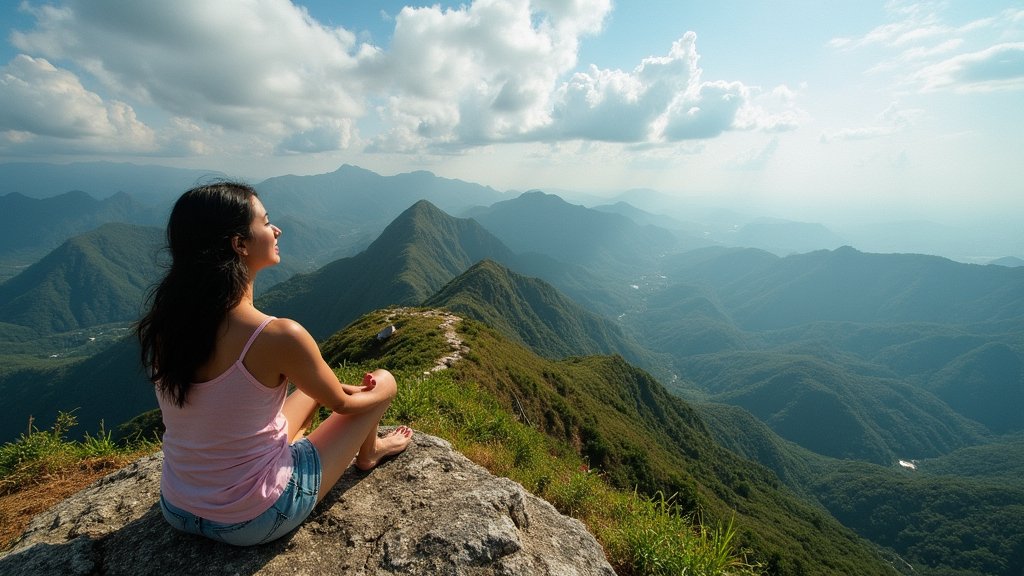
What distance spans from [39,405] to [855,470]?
331180mm

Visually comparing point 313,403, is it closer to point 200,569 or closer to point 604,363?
point 200,569

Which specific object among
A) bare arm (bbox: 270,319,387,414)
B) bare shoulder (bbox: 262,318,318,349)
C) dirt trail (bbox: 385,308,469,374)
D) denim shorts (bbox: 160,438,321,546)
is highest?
bare shoulder (bbox: 262,318,318,349)

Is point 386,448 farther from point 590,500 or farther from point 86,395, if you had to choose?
point 86,395

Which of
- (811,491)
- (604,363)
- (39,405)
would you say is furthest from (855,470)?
(39,405)

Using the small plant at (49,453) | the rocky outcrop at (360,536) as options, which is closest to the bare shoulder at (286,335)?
the rocky outcrop at (360,536)

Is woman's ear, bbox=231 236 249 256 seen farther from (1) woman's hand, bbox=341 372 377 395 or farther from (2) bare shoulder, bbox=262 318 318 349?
(1) woman's hand, bbox=341 372 377 395

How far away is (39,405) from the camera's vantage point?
600 ft

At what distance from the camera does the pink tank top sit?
3.45 metres

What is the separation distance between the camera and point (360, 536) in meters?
4.34

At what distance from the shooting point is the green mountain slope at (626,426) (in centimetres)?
2933

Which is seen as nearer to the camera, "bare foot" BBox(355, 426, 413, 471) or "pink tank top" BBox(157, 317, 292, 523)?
"pink tank top" BBox(157, 317, 292, 523)

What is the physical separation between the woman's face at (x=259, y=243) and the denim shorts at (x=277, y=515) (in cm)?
186

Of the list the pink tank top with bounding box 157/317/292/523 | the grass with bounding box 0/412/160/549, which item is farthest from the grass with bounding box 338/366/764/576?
the grass with bounding box 0/412/160/549

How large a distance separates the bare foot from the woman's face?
8.82 ft
